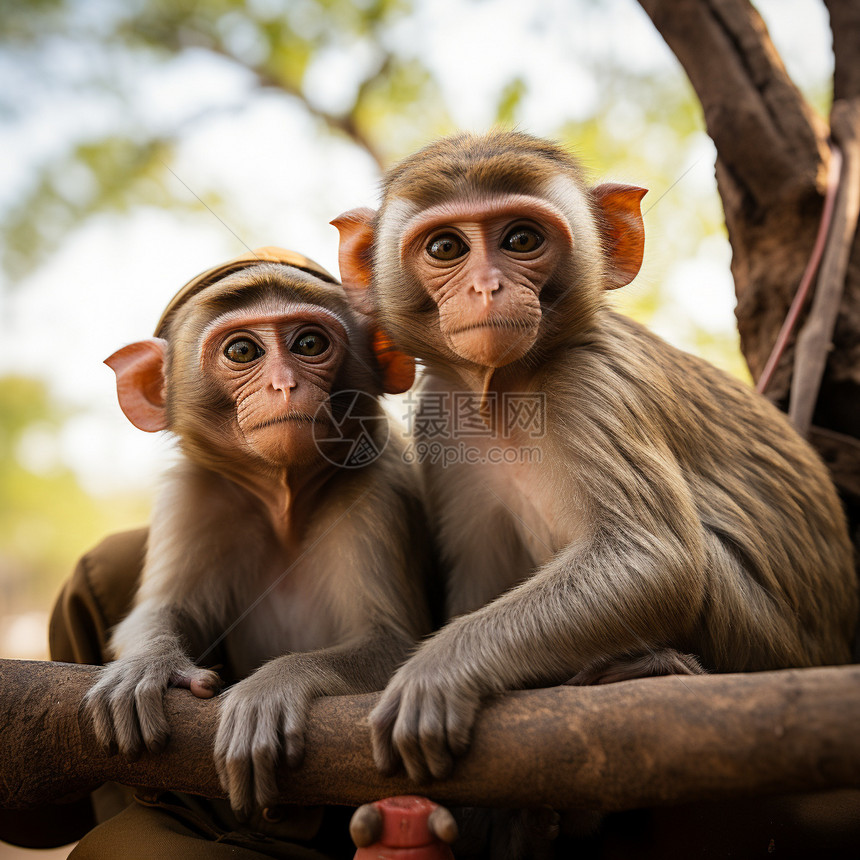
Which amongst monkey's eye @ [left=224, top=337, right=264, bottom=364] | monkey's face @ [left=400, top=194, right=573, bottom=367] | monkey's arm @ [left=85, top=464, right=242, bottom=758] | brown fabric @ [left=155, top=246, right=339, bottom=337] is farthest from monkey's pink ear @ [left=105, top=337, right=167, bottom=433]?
monkey's face @ [left=400, top=194, right=573, bottom=367]

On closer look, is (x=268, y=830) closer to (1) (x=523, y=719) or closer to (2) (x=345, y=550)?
(2) (x=345, y=550)

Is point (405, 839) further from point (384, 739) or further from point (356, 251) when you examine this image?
point (356, 251)

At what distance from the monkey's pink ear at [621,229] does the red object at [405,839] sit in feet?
6.39

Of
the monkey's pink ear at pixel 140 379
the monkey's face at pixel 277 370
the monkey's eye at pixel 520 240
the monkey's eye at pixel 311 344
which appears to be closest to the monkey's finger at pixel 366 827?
the monkey's face at pixel 277 370

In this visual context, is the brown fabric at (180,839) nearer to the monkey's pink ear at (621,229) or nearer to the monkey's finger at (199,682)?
the monkey's finger at (199,682)

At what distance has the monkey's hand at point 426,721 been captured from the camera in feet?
6.80

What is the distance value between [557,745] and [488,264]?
1.43 metres

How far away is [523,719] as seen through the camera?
2.05 meters

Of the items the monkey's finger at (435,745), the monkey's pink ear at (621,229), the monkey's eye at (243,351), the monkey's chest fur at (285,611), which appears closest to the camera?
the monkey's finger at (435,745)

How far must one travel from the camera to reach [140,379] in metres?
3.27

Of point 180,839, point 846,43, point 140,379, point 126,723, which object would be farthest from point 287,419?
point 846,43

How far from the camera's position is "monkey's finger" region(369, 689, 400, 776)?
2.10 metres

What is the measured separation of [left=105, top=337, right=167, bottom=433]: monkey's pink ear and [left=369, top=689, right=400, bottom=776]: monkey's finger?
163 centimetres

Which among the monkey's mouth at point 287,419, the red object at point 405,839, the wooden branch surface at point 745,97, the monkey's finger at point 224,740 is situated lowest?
the red object at point 405,839
